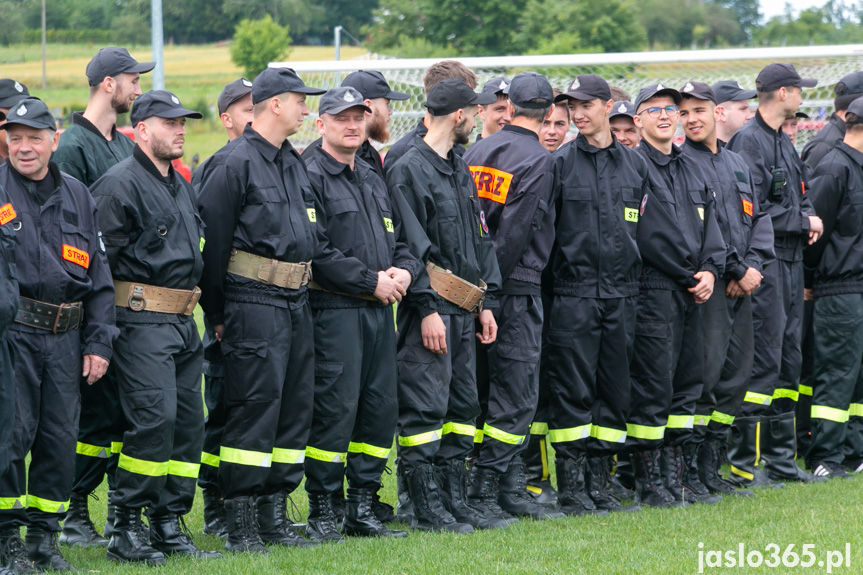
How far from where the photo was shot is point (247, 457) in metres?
6.49

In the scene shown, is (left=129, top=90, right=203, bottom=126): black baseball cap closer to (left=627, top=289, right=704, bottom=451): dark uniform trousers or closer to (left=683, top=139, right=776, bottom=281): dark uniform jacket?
(left=627, top=289, right=704, bottom=451): dark uniform trousers

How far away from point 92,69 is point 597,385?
13.8 ft

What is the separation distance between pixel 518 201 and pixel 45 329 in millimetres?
3302

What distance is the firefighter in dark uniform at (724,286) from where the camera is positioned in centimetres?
852

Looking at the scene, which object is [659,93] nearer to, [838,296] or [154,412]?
[838,296]

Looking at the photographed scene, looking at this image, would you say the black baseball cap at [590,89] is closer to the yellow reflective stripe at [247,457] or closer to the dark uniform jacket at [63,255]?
the yellow reflective stripe at [247,457]

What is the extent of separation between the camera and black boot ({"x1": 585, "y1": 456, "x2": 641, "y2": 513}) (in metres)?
7.85

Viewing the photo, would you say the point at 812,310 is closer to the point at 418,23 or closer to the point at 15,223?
the point at 15,223

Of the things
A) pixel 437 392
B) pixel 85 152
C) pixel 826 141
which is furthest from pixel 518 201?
pixel 826 141

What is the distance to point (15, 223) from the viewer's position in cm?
590

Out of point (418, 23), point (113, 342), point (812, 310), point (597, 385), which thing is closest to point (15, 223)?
point (113, 342)

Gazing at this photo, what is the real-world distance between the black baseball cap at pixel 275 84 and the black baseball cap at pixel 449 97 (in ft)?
3.07

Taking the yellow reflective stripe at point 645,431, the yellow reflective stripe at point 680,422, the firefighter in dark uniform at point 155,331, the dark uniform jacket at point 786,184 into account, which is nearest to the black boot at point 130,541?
the firefighter in dark uniform at point 155,331

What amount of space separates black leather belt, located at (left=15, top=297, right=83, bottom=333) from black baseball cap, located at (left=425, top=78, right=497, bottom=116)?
9.00 feet
